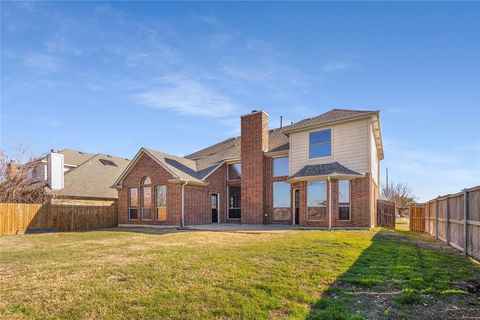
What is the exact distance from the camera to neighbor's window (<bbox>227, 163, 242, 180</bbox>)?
22531 mm

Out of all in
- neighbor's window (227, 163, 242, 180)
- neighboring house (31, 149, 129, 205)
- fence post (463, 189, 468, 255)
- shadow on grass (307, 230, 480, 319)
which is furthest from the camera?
neighboring house (31, 149, 129, 205)

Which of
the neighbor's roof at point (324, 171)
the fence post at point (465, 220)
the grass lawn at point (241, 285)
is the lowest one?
the grass lawn at point (241, 285)

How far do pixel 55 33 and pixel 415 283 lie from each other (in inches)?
552

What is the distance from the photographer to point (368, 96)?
20.8m

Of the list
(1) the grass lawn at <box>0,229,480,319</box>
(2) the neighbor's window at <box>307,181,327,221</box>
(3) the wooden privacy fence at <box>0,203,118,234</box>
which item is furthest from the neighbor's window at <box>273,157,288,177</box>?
(3) the wooden privacy fence at <box>0,203,118,234</box>

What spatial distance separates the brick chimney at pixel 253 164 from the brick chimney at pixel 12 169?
634 inches

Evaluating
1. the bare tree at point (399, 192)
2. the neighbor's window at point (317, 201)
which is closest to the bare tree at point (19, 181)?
the neighbor's window at point (317, 201)

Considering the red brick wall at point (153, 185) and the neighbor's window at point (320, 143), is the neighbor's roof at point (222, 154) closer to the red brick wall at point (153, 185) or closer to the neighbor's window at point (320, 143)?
the red brick wall at point (153, 185)

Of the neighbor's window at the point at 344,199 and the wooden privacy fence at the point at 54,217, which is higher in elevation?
the neighbor's window at the point at 344,199

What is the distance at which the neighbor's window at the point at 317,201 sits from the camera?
16891 millimetres

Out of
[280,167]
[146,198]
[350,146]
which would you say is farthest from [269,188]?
[146,198]

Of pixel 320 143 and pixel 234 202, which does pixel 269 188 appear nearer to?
pixel 234 202

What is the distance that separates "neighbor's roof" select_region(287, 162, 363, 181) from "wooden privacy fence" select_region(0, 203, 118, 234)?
44.5 ft

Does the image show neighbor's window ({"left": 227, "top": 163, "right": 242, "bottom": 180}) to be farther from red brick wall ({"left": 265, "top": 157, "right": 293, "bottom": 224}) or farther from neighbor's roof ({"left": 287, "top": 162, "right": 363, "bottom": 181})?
neighbor's roof ({"left": 287, "top": 162, "right": 363, "bottom": 181})
